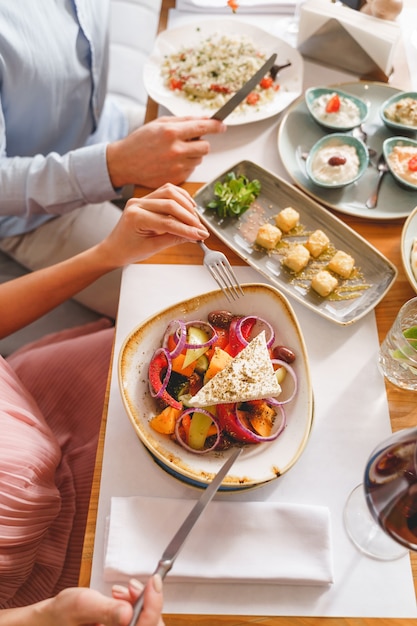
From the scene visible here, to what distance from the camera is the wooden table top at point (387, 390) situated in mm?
920

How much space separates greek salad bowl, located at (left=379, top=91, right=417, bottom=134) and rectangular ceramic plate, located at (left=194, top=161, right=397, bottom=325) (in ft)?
1.11

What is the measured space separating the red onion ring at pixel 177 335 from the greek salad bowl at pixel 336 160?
21.5 inches

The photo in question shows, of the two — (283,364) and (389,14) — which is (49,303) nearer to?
(283,364)

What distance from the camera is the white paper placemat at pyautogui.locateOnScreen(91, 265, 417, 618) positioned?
0.94 metres

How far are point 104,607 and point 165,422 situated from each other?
0.31 metres

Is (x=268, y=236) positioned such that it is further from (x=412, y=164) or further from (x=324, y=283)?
(x=412, y=164)

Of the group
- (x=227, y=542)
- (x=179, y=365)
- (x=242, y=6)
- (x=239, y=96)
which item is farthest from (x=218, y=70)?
(x=227, y=542)

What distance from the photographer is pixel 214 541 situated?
0.97 meters

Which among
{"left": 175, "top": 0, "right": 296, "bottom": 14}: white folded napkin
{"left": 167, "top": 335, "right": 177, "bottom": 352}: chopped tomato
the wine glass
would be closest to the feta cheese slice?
{"left": 167, "top": 335, "right": 177, "bottom": 352}: chopped tomato

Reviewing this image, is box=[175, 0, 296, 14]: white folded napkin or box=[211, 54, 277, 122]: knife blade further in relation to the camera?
box=[175, 0, 296, 14]: white folded napkin

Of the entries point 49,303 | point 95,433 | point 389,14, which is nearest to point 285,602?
point 95,433

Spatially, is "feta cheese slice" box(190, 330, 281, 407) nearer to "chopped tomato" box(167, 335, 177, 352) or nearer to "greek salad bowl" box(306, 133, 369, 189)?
"chopped tomato" box(167, 335, 177, 352)

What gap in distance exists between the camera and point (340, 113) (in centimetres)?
150

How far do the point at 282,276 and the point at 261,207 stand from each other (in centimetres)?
21
